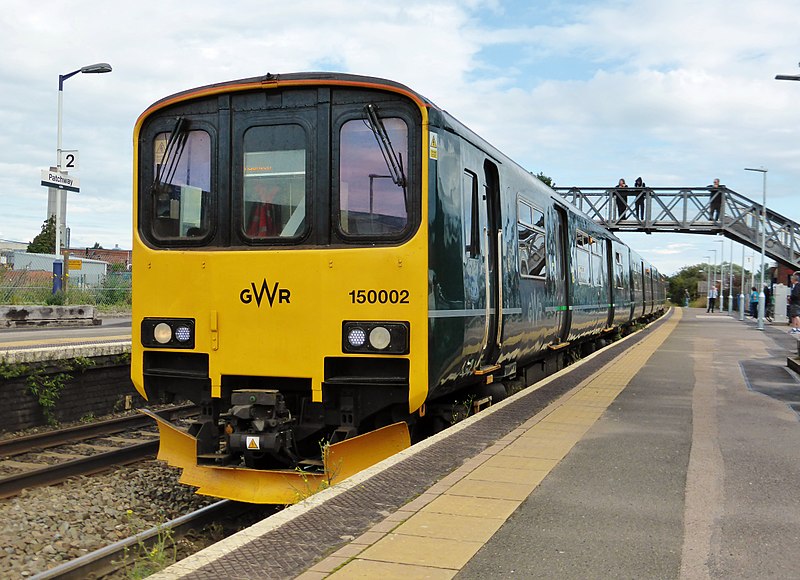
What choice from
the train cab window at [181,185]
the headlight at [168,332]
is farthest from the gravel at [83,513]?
the train cab window at [181,185]

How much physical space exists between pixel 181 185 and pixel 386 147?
1.84 m

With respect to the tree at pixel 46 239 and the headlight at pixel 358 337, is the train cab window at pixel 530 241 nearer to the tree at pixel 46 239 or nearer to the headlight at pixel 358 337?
the headlight at pixel 358 337

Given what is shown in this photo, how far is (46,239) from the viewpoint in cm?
5594

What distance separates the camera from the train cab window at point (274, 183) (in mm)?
6191

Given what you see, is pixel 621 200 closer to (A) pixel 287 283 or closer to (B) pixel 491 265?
(B) pixel 491 265

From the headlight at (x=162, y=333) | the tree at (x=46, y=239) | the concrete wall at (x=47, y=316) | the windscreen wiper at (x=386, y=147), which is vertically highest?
the tree at (x=46, y=239)

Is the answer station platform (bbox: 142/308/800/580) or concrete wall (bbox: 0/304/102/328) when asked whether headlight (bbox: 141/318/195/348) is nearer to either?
station platform (bbox: 142/308/800/580)

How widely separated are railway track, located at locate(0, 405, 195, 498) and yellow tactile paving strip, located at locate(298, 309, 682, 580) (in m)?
3.91

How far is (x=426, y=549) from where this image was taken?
3977 mm

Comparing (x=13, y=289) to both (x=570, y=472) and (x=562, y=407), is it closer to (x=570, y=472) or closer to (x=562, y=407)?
(x=562, y=407)

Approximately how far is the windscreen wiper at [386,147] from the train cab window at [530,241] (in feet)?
10.1

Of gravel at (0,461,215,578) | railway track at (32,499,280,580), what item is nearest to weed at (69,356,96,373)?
gravel at (0,461,215,578)

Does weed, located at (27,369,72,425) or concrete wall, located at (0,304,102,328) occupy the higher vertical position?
concrete wall, located at (0,304,102,328)

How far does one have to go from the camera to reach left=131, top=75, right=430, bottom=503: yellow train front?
5.88 metres
